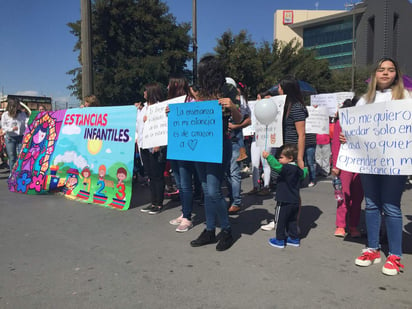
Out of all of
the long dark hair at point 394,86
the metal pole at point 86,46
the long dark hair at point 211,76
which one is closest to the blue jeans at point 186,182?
the long dark hair at point 211,76

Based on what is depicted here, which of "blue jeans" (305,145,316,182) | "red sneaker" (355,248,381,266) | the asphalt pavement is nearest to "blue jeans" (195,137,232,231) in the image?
the asphalt pavement

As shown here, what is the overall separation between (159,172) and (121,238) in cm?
123

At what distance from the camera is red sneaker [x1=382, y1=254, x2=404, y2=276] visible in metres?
2.76

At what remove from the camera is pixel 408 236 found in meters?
3.72

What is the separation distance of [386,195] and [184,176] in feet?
6.61

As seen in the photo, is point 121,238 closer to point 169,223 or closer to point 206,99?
point 169,223

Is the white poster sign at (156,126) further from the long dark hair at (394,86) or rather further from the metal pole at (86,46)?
the metal pole at (86,46)

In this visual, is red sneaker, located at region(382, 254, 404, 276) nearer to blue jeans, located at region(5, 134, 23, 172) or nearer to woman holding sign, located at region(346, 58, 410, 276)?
woman holding sign, located at region(346, 58, 410, 276)

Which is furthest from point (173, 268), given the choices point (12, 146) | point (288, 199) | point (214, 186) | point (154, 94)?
point (12, 146)

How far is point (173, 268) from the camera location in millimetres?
2941

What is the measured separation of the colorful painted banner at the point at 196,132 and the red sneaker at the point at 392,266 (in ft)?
5.35

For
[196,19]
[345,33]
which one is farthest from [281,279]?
[345,33]

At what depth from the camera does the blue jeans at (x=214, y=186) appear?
3338 mm

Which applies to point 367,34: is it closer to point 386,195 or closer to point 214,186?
point 386,195
